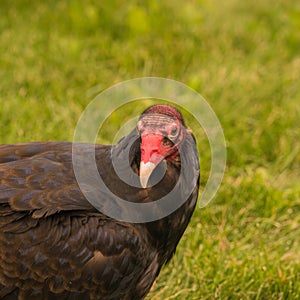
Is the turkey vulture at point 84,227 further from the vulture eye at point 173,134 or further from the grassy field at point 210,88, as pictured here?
the grassy field at point 210,88

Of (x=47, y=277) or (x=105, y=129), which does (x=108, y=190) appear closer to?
(x=47, y=277)

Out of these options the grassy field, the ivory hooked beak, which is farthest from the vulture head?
the grassy field

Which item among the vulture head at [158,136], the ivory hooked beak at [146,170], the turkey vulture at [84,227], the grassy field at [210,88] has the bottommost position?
the grassy field at [210,88]

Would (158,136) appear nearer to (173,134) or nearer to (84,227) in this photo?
(173,134)

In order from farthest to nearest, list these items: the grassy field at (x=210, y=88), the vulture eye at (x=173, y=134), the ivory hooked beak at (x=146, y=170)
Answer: the grassy field at (x=210, y=88) → the vulture eye at (x=173, y=134) → the ivory hooked beak at (x=146, y=170)

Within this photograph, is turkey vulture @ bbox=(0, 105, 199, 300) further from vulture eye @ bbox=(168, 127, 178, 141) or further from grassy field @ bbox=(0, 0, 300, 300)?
grassy field @ bbox=(0, 0, 300, 300)

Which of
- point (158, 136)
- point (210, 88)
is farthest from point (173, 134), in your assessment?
point (210, 88)

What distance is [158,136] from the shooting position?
3.48 meters

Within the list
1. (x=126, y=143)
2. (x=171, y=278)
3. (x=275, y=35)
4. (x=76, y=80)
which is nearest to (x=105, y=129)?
(x=76, y=80)

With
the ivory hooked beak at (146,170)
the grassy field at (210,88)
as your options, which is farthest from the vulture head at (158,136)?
the grassy field at (210,88)

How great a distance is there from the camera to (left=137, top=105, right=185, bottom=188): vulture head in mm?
3428

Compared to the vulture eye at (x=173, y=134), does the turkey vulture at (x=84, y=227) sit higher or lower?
lower

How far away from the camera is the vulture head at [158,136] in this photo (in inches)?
135

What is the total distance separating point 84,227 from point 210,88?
2.86m
